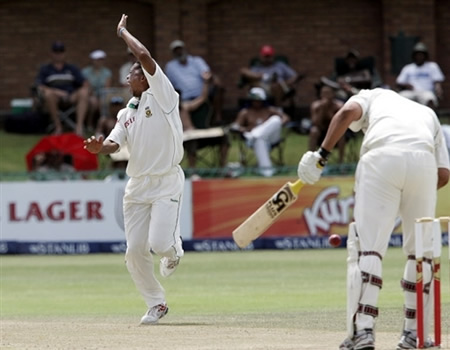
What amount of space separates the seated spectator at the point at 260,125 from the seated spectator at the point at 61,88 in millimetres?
2729

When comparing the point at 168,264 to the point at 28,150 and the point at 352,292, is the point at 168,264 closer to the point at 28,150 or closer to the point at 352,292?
the point at 352,292

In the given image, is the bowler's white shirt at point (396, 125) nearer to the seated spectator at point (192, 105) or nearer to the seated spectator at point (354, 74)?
the seated spectator at point (354, 74)

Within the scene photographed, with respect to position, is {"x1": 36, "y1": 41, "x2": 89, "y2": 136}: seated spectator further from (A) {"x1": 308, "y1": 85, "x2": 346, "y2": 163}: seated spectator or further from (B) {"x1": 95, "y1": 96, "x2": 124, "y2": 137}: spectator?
(A) {"x1": 308, "y1": 85, "x2": 346, "y2": 163}: seated spectator

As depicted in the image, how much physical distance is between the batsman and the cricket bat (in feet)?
2.18

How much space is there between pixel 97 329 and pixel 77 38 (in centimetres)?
1600

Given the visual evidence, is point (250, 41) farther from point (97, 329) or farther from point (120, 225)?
point (97, 329)

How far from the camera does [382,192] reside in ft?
23.0

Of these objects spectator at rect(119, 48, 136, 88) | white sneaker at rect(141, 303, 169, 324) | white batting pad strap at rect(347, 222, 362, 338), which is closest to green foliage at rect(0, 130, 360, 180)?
spectator at rect(119, 48, 136, 88)

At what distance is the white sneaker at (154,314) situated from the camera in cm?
937

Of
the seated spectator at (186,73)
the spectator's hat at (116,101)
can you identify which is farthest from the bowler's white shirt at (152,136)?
the seated spectator at (186,73)

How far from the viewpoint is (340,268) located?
1450 cm

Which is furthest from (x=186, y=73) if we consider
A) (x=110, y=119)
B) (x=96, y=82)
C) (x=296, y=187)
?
(x=296, y=187)

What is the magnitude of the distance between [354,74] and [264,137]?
8.13 ft

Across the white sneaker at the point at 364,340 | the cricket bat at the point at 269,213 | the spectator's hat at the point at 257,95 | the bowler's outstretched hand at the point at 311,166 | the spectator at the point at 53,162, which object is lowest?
the spectator at the point at 53,162
